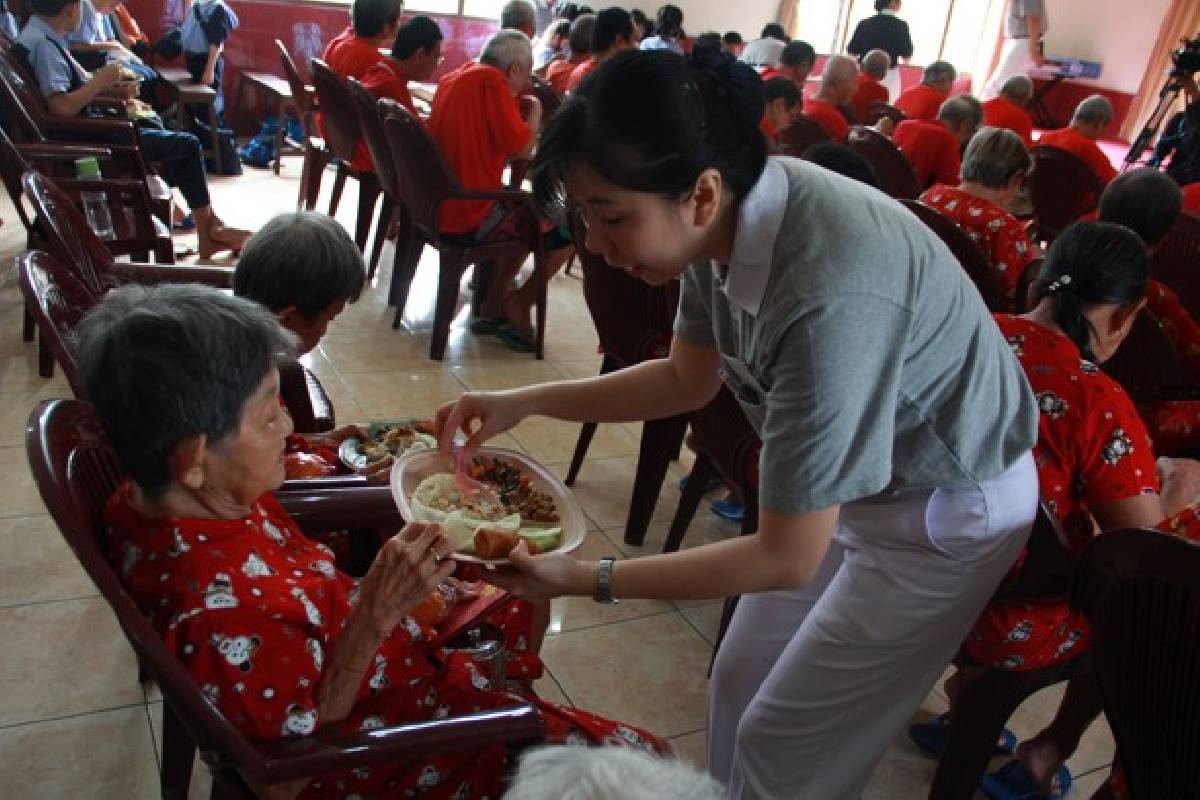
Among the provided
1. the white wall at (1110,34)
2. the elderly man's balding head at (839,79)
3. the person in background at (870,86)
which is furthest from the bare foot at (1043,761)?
the white wall at (1110,34)

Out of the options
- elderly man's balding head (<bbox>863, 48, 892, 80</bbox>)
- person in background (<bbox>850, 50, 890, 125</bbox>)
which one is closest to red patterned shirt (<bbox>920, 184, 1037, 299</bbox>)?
person in background (<bbox>850, 50, 890, 125</bbox>)

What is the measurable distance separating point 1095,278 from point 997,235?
47.5 inches

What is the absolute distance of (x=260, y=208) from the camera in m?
5.11

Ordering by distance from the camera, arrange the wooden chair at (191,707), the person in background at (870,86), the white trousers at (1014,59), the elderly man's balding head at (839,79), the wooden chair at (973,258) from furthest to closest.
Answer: the white trousers at (1014,59), the person in background at (870,86), the elderly man's balding head at (839,79), the wooden chair at (973,258), the wooden chair at (191,707)

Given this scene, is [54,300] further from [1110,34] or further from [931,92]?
[1110,34]

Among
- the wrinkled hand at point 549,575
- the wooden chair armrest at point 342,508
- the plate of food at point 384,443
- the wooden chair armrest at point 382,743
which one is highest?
the wrinkled hand at point 549,575

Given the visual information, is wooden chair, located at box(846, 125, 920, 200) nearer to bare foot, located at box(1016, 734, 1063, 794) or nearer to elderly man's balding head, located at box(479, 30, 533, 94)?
elderly man's balding head, located at box(479, 30, 533, 94)

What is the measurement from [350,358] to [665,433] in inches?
59.2

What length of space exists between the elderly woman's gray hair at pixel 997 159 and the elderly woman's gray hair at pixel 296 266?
206cm

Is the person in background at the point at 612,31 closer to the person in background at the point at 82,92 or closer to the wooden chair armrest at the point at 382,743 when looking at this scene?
the person in background at the point at 82,92

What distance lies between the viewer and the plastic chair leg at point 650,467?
7.77 ft

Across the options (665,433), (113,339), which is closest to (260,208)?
(665,433)

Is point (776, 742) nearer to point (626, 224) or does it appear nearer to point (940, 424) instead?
point (940, 424)

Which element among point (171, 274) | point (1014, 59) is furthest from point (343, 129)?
point (1014, 59)
